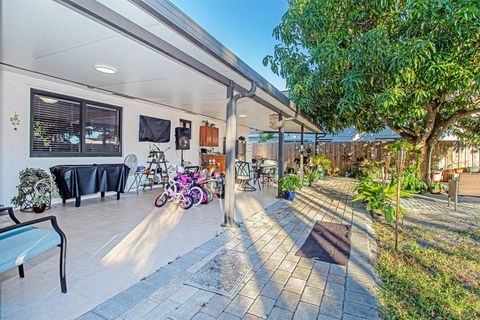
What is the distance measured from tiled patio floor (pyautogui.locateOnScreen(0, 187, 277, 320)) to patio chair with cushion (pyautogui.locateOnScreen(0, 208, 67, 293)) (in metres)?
0.18

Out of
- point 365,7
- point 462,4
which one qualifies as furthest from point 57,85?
point 462,4

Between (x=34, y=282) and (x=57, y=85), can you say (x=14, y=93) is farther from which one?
(x=34, y=282)

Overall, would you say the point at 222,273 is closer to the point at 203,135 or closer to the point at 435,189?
the point at 203,135

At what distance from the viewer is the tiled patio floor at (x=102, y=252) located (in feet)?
6.08

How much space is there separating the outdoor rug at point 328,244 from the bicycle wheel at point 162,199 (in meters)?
2.93

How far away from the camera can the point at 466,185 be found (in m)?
5.19

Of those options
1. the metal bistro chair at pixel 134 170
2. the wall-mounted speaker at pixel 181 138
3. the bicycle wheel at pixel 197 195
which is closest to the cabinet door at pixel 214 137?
the wall-mounted speaker at pixel 181 138

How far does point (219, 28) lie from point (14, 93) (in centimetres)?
497

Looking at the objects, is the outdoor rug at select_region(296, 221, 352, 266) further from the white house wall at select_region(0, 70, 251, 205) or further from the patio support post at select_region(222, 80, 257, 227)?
the white house wall at select_region(0, 70, 251, 205)

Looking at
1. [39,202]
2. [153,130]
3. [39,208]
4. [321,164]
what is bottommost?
[39,208]

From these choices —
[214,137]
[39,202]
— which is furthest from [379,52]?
[214,137]

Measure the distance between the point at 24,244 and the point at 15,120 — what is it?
368 centimetres

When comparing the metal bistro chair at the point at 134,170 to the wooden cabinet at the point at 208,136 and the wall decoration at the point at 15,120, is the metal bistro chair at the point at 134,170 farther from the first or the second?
the wooden cabinet at the point at 208,136

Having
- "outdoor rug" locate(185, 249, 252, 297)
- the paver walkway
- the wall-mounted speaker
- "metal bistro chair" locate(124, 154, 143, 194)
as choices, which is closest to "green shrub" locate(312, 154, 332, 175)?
the wall-mounted speaker
